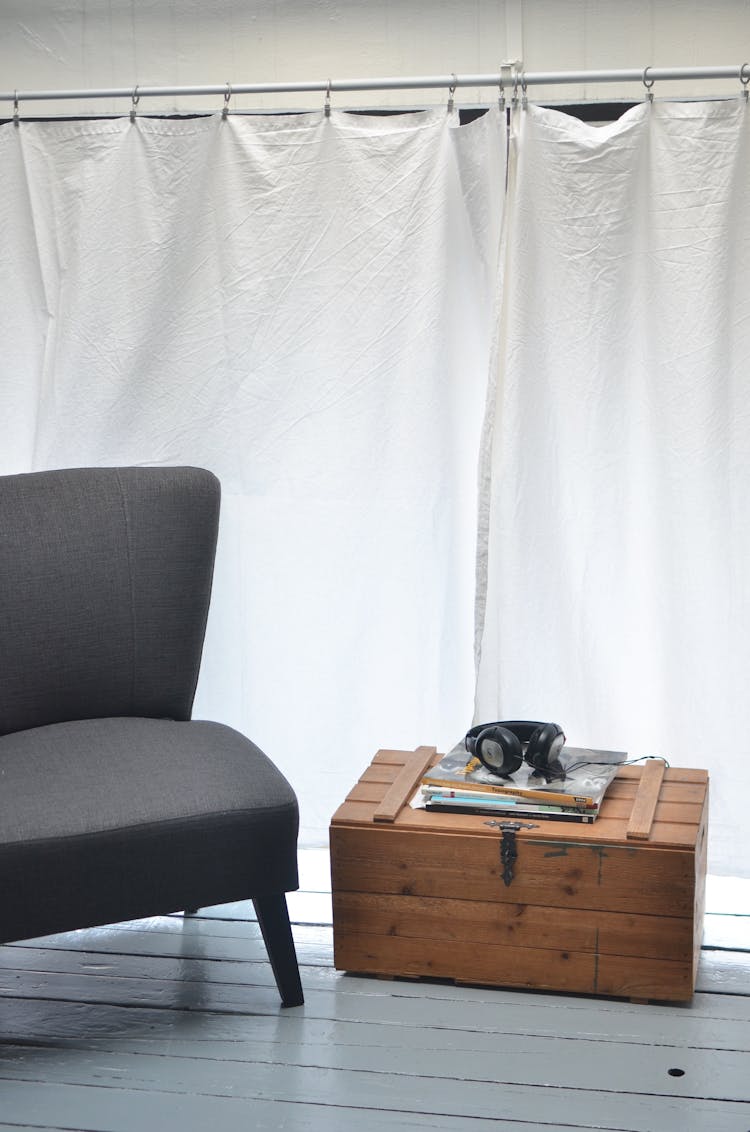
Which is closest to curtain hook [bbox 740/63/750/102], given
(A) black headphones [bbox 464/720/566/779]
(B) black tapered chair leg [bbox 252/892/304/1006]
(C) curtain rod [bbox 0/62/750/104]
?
(C) curtain rod [bbox 0/62/750/104]

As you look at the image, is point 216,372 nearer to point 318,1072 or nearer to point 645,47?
point 645,47

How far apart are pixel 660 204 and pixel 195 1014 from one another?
1830 mm

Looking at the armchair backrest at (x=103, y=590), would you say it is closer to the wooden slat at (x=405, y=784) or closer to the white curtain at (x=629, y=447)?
the wooden slat at (x=405, y=784)

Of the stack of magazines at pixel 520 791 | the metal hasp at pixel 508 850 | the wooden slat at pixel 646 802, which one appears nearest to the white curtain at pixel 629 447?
the wooden slat at pixel 646 802

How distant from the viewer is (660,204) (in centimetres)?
253

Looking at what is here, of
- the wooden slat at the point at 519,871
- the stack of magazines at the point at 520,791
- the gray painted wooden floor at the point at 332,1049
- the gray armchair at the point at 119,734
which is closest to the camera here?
the gray painted wooden floor at the point at 332,1049

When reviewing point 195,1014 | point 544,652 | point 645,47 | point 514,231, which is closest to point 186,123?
point 514,231

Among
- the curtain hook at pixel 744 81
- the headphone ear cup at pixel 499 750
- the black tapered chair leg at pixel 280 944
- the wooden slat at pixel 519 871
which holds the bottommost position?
the black tapered chair leg at pixel 280 944

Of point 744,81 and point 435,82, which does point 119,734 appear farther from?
point 744,81

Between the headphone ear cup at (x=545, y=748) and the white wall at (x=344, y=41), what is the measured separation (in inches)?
54.4

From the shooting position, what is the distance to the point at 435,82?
8.23 ft

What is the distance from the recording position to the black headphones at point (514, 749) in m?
2.27

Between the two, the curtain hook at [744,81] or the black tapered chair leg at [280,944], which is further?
the curtain hook at [744,81]

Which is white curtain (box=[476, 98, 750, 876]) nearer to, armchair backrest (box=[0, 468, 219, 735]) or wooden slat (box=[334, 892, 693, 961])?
wooden slat (box=[334, 892, 693, 961])
